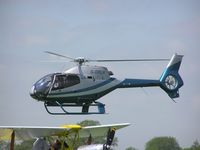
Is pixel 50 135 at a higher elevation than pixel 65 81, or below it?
below

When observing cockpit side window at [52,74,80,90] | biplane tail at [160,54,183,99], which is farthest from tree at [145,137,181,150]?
cockpit side window at [52,74,80,90]

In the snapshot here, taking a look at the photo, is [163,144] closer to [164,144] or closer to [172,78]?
[164,144]

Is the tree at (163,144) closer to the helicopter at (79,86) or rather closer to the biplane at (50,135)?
the helicopter at (79,86)

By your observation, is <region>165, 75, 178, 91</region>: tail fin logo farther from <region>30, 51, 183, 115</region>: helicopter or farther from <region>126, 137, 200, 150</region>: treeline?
<region>126, 137, 200, 150</region>: treeline

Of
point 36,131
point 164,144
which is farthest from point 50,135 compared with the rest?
point 164,144

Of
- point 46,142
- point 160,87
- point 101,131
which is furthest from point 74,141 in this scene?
point 160,87

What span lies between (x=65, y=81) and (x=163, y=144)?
38.8m

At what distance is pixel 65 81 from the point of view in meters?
44.6

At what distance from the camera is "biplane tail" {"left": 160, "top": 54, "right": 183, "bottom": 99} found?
48.6 m

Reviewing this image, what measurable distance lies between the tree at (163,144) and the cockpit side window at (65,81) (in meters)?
34.7

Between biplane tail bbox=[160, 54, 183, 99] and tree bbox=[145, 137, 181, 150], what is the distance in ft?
93.4

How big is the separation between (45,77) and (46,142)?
250 inches

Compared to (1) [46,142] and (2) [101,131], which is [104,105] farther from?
(1) [46,142]

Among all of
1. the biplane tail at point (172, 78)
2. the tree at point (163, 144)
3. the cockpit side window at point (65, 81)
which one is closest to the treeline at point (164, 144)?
the tree at point (163, 144)
